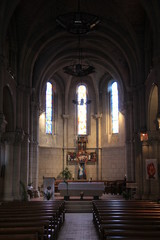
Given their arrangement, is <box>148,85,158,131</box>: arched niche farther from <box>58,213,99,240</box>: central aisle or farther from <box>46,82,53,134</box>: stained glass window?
<box>46,82,53,134</box>: stained glass window

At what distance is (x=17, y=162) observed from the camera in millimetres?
25188

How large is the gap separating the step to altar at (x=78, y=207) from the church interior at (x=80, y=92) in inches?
160

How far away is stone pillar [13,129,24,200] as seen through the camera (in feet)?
80.8

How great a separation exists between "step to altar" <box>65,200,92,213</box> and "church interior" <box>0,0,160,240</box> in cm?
405

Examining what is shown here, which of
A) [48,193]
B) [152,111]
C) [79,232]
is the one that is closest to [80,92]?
[152,111]

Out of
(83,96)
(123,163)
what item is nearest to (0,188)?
(123,163)

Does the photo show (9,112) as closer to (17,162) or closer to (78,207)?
(17,162)

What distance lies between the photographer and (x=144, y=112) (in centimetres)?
2603

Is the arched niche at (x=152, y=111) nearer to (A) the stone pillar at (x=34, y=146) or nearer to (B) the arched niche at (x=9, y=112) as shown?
(B) the arched niche at (x=9, y=112)

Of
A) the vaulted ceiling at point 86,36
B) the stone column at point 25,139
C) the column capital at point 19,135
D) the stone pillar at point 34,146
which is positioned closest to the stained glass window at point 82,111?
the stone pillar at point 34,146

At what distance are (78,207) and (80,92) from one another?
23169 millimetres

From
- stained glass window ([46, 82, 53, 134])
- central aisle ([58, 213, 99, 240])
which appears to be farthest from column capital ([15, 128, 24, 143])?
stained glass window ([46, 82, 53, 134])

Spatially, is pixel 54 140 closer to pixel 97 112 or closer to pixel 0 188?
pixel 97 112

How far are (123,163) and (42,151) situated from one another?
9371 millimetres
